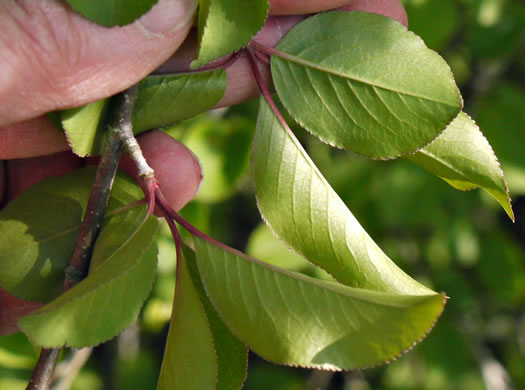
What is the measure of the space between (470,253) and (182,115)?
1267 millimetres

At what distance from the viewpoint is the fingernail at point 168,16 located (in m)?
0.79

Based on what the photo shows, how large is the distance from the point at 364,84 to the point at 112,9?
0.33m

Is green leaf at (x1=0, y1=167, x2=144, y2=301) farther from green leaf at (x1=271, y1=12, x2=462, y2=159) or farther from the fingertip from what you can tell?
the fingertip

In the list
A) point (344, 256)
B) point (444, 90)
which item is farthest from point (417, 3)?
point (344, 256)

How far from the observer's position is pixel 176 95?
2.82ft

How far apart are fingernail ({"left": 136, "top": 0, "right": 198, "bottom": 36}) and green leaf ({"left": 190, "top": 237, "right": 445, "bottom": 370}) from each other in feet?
0.95

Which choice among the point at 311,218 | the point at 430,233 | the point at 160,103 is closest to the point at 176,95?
the point at 160,103

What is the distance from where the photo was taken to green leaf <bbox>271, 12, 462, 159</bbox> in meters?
0.77

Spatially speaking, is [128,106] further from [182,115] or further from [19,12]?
[19,12]

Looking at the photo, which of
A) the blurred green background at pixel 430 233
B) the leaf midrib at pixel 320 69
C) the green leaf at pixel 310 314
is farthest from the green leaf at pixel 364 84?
the blurred green background at pixel 430 233

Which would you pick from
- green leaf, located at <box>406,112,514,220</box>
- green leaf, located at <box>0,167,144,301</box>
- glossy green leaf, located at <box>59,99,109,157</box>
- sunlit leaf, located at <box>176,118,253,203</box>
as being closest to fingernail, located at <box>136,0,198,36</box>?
glossy green leaf, located at <box>59,99,109,157</box>

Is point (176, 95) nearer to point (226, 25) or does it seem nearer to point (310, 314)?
point (226, 25)

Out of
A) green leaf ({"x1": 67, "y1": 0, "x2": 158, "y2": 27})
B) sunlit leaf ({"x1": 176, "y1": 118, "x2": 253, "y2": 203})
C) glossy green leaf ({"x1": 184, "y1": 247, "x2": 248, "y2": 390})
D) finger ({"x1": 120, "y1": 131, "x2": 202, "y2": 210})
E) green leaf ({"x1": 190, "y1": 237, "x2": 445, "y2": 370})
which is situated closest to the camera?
green leaf ({"x1": 190, "y1": 237, "x2": 445, "y2": 370})

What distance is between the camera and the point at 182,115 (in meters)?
0.89
